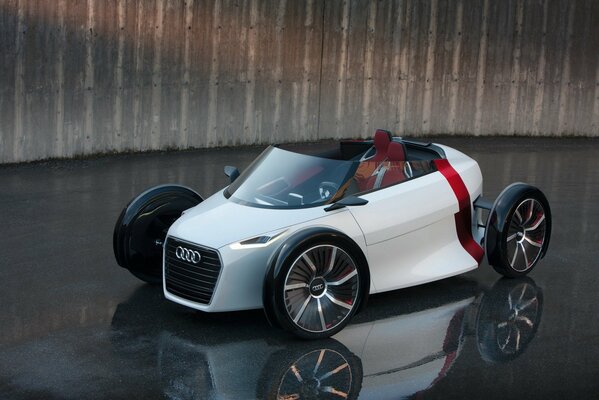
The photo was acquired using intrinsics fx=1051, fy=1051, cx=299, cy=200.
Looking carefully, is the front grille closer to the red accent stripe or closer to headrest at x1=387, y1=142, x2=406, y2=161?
headrest at x1=387, y1=142, x2=406, y2=161

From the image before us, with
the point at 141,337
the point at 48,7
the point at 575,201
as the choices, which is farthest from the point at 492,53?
the point at 141,337

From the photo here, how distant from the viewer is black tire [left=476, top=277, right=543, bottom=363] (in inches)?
325

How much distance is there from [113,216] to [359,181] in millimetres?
4251

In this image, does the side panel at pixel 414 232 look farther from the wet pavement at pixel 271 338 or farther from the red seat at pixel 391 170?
the wet pavement at pixel 271 338

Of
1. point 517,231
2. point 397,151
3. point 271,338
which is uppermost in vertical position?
point 397,151

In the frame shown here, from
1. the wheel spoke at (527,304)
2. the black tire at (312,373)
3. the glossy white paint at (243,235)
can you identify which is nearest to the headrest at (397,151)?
the glossy white paint at (243,235)

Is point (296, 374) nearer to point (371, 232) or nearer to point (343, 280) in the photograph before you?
point (343, 280)

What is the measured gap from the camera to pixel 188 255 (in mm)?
8586

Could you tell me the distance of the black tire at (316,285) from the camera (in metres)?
8.06

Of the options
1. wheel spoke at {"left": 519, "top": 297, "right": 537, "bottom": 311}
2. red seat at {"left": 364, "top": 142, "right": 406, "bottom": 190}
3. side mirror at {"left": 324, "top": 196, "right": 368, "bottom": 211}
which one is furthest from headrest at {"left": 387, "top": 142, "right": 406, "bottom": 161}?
wheel spoke at {"left": 519, "top": 297, "right": 537, "bottom": 311}

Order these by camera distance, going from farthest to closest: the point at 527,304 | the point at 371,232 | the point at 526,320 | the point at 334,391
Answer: the point at 527,304, the point at 526,320, the point at 371,232, the point at 334,391

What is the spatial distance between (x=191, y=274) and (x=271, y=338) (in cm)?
84

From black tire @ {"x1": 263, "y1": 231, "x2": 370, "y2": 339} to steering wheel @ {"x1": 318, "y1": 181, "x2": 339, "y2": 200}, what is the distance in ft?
2.49

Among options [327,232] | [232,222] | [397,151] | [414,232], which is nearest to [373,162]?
[397,151]
